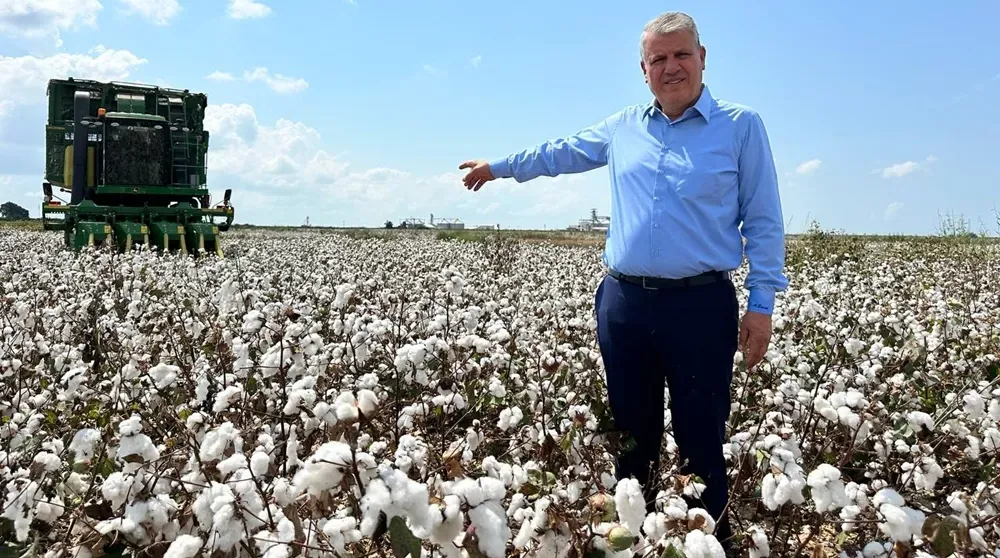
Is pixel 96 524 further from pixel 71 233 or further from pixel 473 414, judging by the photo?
pixel 71 233

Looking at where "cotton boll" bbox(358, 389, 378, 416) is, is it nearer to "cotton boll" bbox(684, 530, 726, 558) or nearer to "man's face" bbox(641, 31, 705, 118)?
"cotton boll" bbox(684, 530, 726, 558)

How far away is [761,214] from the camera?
3014 millimetres

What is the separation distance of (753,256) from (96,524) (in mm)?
2575

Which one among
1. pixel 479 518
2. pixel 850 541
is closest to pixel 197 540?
pixel 479 518

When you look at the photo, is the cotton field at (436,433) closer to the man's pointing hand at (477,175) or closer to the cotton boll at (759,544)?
the cotton boll at (759,544)

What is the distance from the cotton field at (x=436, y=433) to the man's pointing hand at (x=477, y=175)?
2.41 ft

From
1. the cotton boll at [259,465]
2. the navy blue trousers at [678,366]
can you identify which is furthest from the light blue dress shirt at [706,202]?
the cotton boll at [259,465]

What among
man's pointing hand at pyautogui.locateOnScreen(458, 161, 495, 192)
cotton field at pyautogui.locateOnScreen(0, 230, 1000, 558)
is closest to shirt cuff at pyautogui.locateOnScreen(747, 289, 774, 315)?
cotton field at pyautogui.locateOnScreen(0, 230, 1000, 558)

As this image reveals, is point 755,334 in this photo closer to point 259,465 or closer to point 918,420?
point 918,420

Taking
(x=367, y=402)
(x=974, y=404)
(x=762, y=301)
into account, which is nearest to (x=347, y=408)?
(x=367, y=402)

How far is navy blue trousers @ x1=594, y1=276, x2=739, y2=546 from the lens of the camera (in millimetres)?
2998

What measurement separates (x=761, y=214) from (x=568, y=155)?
1040mm

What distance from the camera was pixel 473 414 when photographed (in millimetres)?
4227

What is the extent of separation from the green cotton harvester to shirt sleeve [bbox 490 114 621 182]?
11910mm
